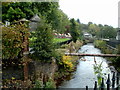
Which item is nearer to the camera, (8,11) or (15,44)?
(15,44)

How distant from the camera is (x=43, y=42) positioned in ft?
26.2

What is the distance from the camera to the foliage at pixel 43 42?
7.92 m

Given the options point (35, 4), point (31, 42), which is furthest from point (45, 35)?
point (35, 4)

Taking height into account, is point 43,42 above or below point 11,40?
below

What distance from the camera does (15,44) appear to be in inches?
259

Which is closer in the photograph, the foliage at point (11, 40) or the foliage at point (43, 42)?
the foliage at point (11, 40)

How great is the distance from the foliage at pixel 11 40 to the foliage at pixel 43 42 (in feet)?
3.56

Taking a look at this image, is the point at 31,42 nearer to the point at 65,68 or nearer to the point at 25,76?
the point at 25,76

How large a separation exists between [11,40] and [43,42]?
2.10m

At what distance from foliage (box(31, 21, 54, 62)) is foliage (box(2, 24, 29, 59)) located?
1.08 m

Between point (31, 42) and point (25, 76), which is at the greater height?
point (31, 42)

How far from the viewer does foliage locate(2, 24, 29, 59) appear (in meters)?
5.97

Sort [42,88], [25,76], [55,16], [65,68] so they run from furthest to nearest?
[55,16] < [65,68] < [25,76] < [42,88]

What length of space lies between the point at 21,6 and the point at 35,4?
5.05 feet
